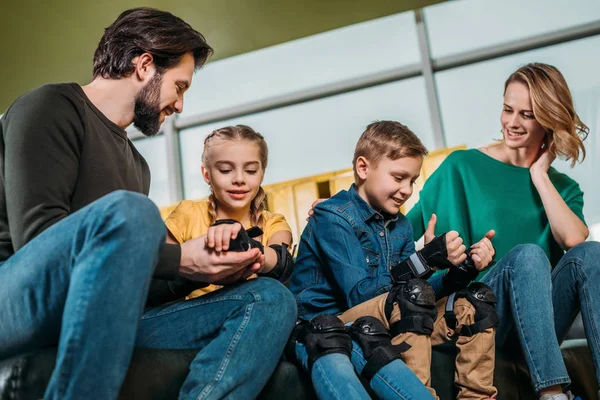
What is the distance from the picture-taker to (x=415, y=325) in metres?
1.47

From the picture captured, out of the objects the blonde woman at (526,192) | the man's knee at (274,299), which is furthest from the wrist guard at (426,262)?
the man's knee at (274,299)

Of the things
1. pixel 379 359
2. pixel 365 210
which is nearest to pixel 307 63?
pixel 365 210

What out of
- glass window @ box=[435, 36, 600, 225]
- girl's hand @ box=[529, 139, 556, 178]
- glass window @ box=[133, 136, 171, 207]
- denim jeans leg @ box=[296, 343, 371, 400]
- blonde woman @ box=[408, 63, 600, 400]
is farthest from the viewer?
glass window @ box=[133, 136, 171, 207]

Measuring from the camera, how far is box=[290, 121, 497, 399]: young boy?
4.77 feet

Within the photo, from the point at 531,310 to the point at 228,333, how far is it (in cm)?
75

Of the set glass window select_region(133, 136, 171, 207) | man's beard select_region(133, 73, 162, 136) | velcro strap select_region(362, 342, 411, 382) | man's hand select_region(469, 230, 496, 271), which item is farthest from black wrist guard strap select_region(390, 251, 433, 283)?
glass window select_region(133, 136, 171, 207)

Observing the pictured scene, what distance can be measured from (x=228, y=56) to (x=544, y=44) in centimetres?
198

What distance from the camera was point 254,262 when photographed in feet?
4.39

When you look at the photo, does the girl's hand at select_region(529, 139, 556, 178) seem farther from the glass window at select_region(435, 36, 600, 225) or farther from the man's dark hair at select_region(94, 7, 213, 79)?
the glass window at select_region(435, 36, 600, 225)

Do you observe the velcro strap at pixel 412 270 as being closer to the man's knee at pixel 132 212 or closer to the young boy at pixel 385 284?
the young boy at pixel 385 284

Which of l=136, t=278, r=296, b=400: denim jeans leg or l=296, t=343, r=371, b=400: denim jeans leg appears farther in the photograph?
l=296, t=343, r=371, b=400: denim jeans leg

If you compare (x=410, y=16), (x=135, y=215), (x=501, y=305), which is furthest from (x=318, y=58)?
(x=135, y=215)

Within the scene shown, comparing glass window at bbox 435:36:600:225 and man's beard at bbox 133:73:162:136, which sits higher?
glass window at bbox 435:36:600:225

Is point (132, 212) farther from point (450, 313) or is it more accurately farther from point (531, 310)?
point (531, 310)
